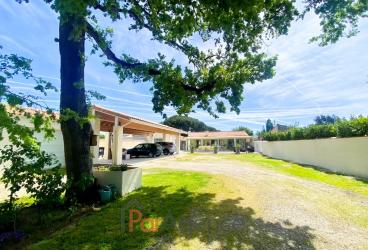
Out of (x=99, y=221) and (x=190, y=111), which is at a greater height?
(x=190, y=111)

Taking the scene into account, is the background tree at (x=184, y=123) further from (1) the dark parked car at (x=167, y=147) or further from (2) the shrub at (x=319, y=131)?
(2) the shrub at (x=319, y=131)

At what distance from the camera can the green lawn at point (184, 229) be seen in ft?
15.8

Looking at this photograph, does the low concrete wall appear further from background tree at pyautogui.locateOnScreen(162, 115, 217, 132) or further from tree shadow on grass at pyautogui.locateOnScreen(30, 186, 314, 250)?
background tree at pyautogui.locateOnScreen(162, 115, 217, 132)

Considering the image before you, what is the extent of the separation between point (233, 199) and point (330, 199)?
303 cm

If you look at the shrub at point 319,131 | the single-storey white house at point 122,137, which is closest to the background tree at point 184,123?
the single-storey white house at point 122,137

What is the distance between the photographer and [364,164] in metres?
12.2

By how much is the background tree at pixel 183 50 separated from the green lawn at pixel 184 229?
6.03ft

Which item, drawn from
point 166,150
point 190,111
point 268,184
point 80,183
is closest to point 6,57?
point 80,183

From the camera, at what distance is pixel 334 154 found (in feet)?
49.3

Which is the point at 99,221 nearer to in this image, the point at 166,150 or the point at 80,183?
the point at 80,183

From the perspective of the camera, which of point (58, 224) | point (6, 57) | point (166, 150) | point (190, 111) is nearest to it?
point (6, 57)

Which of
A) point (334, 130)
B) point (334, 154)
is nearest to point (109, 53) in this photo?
point (334, 154)

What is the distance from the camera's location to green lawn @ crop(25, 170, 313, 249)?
15.8 ft

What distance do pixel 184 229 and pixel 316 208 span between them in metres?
3.93
